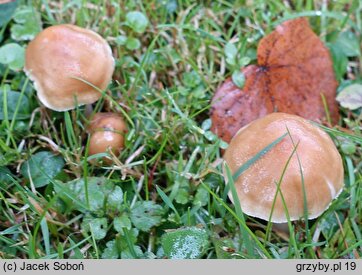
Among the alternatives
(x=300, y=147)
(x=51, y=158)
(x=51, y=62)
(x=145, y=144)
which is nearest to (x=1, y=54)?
(x=51, y=62)

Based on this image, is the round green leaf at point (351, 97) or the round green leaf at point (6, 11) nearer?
the round green leaf at point (351, 97)

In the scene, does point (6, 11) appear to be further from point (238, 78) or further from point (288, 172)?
point (288, 172)

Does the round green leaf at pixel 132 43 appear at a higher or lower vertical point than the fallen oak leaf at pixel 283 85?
higher

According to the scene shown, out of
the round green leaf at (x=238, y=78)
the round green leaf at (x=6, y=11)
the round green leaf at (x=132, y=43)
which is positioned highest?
the round green leaf at (x=6, y=11)

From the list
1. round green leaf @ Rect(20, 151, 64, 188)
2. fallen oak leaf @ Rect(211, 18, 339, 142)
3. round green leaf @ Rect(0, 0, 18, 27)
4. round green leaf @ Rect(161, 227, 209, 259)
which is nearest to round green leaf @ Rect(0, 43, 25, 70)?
round green leaf @ Rect(0, 0, 18, 27)
